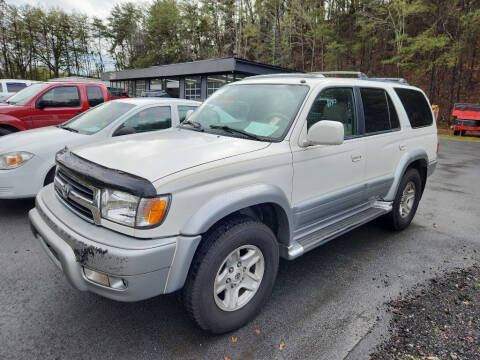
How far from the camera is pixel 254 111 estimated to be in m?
3.02

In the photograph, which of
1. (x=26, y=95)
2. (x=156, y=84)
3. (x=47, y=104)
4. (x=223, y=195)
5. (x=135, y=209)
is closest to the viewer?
(x=135, y=209)

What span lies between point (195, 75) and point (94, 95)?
60.5ft

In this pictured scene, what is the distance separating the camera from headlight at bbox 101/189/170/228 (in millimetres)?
1935

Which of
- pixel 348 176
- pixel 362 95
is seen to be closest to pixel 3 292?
pixel 348 176

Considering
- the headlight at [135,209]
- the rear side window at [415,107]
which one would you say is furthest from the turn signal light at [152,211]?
the rear side window at [415,107]

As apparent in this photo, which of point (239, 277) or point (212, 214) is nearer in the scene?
point (212, 214)

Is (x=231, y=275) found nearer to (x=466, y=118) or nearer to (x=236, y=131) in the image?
(x=236, y=131)

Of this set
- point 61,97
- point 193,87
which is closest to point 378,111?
point 61,97

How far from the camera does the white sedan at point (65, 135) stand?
4.10m

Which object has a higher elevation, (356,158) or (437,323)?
(356,158)

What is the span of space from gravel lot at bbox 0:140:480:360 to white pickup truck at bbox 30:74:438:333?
0.92 feet

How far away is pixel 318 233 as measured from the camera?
3002 mm

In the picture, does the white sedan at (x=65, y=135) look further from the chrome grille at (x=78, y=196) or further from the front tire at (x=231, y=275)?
the front tire at (x=231, y=275)

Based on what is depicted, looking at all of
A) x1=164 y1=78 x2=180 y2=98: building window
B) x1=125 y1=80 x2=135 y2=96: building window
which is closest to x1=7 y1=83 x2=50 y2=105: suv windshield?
x1=164 y1=78 x2=180 y2=98: building window
